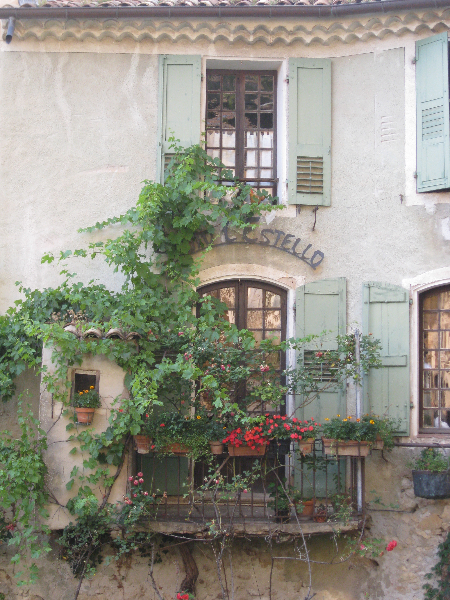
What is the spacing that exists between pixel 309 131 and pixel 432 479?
3918mm

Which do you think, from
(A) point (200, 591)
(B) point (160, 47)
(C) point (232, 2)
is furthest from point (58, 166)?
(A) point (200, 591)

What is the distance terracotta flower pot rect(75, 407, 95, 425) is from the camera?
22.2 ft

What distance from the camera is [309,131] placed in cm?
801

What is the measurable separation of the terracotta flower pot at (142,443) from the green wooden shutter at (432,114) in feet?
12.8

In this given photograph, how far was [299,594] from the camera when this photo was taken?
7.30 m

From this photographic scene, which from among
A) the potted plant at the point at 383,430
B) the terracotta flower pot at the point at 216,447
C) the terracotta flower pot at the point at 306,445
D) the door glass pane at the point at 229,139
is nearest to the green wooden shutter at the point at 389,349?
the potted plant at the point at 383,430

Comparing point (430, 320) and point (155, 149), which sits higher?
point (155, 149)

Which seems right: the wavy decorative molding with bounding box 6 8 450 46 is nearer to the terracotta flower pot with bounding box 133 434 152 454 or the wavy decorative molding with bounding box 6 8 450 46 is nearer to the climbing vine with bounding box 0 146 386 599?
the climbing vine with bounding box 0 146 386 599

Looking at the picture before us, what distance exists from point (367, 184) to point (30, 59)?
402 centimetres

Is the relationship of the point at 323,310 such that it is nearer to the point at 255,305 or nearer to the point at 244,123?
the point at 255,305

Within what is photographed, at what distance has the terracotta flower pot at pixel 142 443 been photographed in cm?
682

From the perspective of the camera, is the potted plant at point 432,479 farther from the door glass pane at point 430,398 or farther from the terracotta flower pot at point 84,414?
the terracotta flower pot at point 84,414

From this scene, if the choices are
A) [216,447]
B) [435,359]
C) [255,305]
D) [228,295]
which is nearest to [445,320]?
[435,359]

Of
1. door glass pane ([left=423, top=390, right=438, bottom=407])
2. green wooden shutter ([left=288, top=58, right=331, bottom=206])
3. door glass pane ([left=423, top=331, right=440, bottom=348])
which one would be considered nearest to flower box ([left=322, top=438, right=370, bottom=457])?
door glass pane ([left=423, top=390, right=438, bottom=407])
